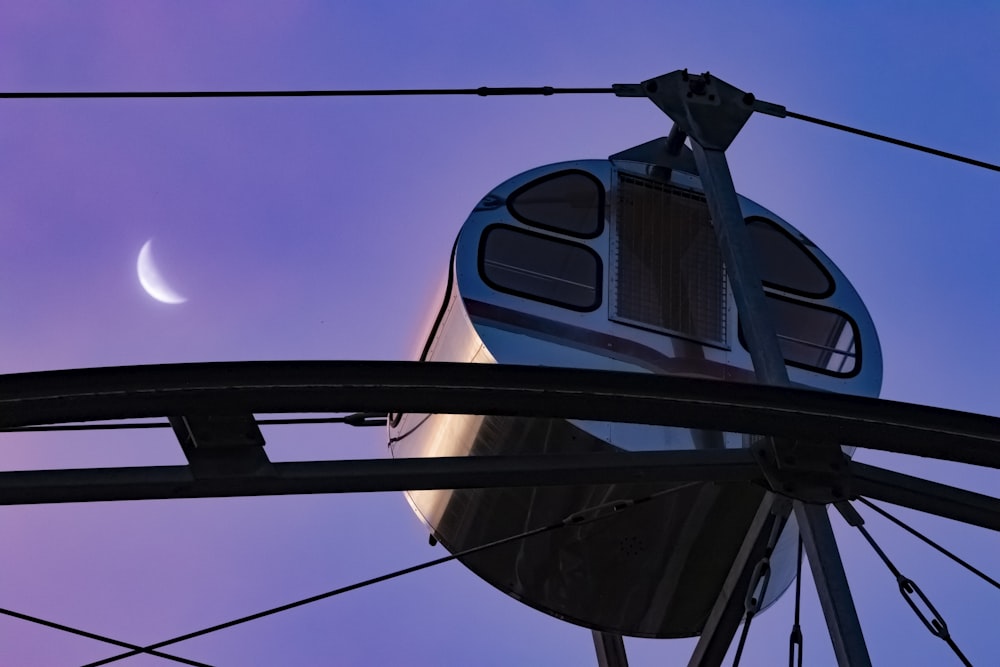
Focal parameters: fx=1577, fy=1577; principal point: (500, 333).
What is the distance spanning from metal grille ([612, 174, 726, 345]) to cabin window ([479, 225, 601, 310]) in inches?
7.3

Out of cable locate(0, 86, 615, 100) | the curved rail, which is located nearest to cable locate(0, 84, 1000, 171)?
cable locate(0, 86, 615, 100)

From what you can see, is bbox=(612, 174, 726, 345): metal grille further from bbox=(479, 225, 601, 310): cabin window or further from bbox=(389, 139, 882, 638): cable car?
bbox=(479, 225, 601, 310): cabin window

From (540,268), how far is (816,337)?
2033mm

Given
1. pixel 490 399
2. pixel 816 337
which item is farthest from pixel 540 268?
pixel 490 399

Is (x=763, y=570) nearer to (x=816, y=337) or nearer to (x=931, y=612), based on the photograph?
(x=931, y=612)

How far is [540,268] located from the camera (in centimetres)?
993

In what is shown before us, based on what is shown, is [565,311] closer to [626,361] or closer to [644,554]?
[626,361]

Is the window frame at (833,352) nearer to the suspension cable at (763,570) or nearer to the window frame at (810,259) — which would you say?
the window frame at (810,259)

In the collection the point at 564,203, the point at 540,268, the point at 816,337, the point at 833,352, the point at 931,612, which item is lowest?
the point at 931,612

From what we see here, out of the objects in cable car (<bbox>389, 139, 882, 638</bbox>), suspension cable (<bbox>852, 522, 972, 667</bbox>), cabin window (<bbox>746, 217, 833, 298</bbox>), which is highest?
cabin window (<bbox>746, 217, 833, 298</bbox>)

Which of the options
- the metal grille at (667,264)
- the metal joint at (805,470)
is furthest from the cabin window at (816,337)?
the metal joint at (805,470)

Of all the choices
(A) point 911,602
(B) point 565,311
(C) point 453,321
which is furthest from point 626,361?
(A) point 911,602

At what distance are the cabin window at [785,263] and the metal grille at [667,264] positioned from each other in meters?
0.65

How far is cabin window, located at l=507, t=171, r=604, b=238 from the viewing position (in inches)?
406
